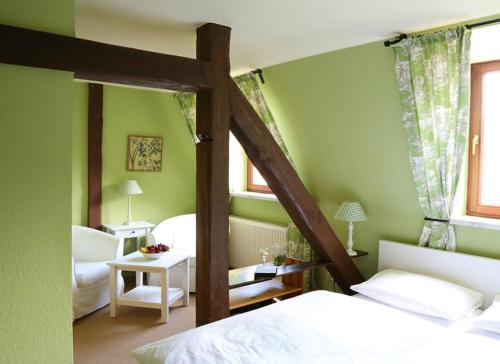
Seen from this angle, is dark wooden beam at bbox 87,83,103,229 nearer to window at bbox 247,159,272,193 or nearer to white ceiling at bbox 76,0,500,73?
white ceiling at bbox 76,0,500,73

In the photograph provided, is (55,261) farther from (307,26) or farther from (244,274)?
(307,26)

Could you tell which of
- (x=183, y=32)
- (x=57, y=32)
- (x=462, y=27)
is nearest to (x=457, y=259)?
(x=462, y=27)

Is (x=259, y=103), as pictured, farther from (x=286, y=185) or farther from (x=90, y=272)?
(x=90, y=272)

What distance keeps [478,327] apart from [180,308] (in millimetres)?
2639

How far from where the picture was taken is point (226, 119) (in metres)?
2.71

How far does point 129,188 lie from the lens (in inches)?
182

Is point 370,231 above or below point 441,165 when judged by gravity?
below

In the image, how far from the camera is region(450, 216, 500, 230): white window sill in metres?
2.69

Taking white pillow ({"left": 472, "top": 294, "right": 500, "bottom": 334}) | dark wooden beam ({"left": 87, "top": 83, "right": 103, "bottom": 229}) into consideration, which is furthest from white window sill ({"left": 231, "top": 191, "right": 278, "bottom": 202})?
white pillow ({"left": 472, "top": 294, "right": 500, "bottom": 334})

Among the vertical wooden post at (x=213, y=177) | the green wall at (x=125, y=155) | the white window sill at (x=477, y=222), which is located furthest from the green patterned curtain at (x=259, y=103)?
the white window sill at (x=477, y=222)

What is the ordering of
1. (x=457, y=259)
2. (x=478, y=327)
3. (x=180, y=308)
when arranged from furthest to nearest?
(x=180, y=308) < (x=457, y=259) < (x=478, y=327)

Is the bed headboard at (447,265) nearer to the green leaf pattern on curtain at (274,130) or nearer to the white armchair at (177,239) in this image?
the green leaf pattern on curtain at (274,130)

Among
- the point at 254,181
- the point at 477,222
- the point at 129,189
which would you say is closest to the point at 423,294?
the point at 477,222

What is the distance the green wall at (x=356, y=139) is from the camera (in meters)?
3.09
